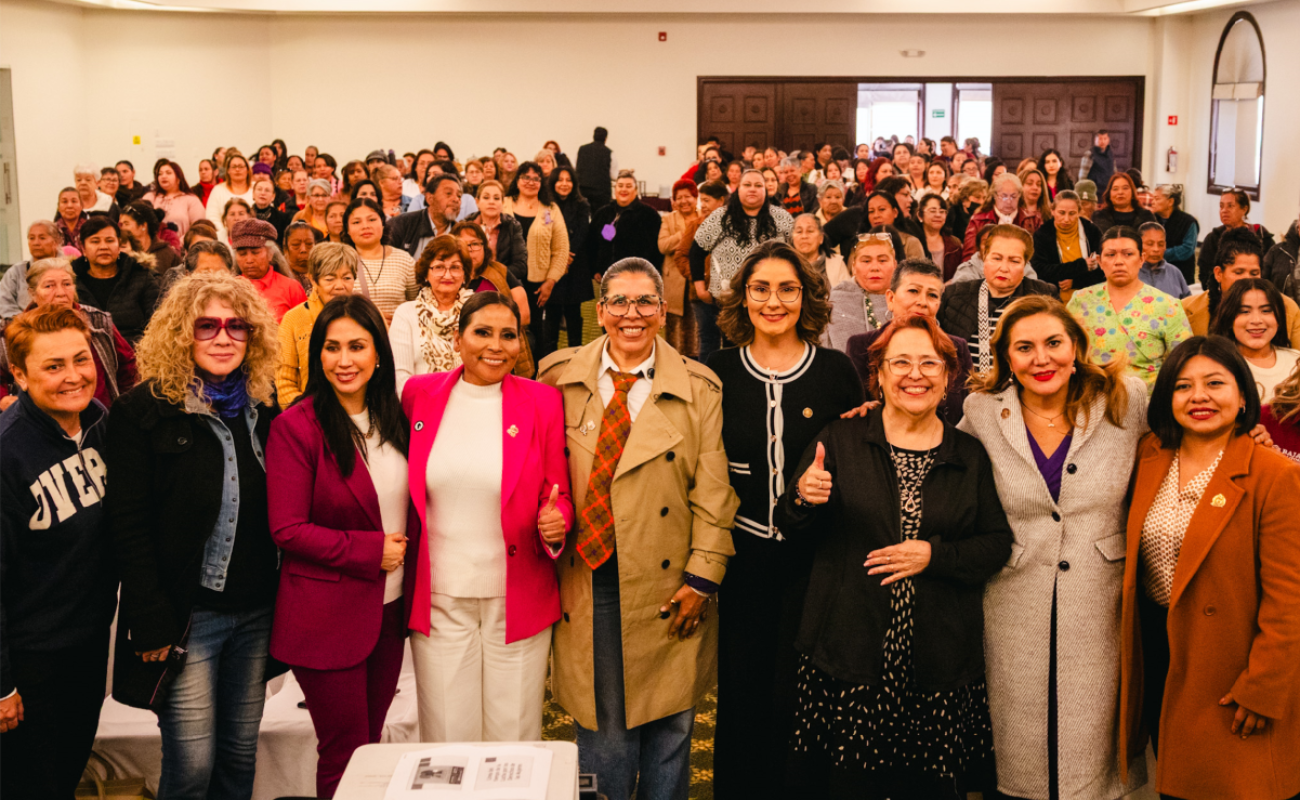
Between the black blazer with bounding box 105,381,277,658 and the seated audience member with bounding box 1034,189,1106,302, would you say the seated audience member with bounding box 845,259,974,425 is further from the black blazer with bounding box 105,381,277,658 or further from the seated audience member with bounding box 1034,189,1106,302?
the seated audience member with bounding box 1034,189,1106,302

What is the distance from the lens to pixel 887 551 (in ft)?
8.66

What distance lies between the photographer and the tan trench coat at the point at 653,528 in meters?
2.82

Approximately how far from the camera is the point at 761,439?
2980 millimetres

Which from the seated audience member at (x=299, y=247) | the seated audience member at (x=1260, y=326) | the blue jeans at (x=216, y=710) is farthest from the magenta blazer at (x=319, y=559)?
the seated audience member at (x=299, y=247)

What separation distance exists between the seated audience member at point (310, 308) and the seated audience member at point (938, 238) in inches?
150

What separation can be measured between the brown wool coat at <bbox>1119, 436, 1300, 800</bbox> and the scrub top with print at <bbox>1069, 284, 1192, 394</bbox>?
5.80 feet

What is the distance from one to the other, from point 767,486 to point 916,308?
3.93 feet

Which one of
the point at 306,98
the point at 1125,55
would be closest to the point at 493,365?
the point at 306,98

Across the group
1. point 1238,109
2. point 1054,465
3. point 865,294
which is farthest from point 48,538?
point 1238,109

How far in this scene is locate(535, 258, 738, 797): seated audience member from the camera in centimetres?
283

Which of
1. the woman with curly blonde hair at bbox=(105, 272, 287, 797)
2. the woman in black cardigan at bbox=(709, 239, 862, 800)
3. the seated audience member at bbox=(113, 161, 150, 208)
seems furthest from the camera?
the seated audience member at bbox=(113, 161, 150, 208)

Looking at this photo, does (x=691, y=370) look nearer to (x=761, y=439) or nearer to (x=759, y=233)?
(x=761, y=439)

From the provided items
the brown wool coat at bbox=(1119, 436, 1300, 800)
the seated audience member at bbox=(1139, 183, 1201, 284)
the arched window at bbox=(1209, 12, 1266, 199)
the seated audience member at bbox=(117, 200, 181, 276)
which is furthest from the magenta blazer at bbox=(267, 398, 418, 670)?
the arched window at bbox=(1209, 12, 1266, 199)

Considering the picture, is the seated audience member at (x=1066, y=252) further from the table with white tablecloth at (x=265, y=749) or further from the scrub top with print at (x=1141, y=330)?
the table with white tablecloth at (x=265, y=749)
